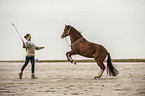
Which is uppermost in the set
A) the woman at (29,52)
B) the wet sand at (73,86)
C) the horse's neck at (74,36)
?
the horse's neck at (74,36)

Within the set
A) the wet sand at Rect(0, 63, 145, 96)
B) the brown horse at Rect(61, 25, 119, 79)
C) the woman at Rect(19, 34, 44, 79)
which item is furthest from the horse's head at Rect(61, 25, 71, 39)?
the wet sand at Rect(0, 63, 145, 96)

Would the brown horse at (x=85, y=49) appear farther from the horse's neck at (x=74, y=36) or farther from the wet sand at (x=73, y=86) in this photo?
the wet sand at (x=73, y=86)

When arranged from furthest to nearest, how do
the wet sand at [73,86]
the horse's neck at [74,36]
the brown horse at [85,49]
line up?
1. the horse's neck at [74,36]
2. the brown horse at [85,49]
3. the wet sand at [73,86]

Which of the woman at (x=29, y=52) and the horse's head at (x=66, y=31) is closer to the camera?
the woman at (x=29, y=52)

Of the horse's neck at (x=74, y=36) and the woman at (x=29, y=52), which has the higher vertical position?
the horse's neck at (x=74, y=36)

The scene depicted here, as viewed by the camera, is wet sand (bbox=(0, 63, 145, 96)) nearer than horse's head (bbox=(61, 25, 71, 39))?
Yes

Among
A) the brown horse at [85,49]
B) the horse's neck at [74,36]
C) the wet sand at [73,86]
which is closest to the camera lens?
the wet sand at [73,86]

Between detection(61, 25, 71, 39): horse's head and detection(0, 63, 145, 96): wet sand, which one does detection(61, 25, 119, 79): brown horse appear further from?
detection(0, 63, 145, 96): wet sand

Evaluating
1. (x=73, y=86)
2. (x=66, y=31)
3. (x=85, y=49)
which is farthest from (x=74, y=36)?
(x=73, y=86)

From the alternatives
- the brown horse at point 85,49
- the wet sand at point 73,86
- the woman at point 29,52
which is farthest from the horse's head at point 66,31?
the wet sand at point 73,86

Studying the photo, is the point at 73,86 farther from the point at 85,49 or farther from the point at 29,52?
the point at 29,52

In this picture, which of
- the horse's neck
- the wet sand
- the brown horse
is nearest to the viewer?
the wet sand

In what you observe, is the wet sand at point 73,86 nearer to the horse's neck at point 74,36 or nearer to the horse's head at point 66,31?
the horse's neck at point 74,36

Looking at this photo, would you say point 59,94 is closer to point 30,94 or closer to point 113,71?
point 30,94
